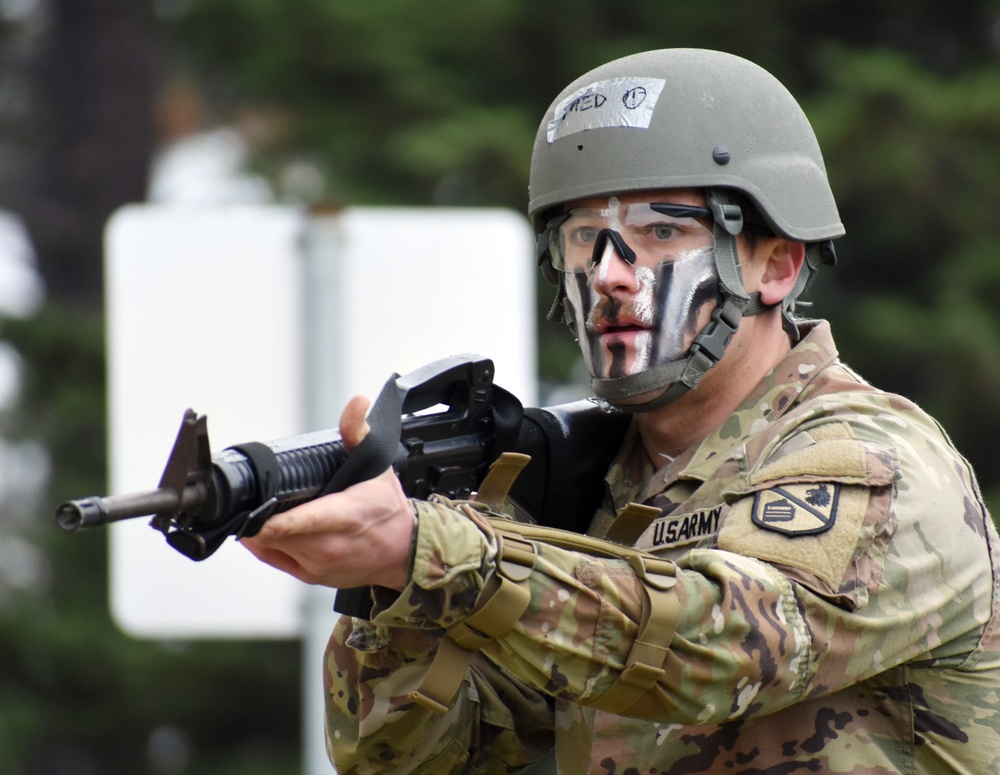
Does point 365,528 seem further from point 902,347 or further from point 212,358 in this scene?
point 902,347

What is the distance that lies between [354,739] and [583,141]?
1.29 metres

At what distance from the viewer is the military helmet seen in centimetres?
347

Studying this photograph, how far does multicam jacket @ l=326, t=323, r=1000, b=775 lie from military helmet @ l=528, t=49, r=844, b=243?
312 mm

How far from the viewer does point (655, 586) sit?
263cm

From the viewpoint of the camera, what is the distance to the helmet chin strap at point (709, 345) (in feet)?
11.2

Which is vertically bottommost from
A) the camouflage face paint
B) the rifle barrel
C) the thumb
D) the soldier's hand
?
the soldier's hand

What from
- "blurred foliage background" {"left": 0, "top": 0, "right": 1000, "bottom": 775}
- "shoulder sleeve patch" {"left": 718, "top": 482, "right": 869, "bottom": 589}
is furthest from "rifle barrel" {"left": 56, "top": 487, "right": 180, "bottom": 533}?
"blurred foliage background" {"left": 0, "top": 0, "right": 1000, "bottom": 775}

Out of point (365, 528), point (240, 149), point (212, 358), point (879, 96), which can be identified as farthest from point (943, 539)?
point (240, 149)

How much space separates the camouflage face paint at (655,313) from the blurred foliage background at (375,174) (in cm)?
583

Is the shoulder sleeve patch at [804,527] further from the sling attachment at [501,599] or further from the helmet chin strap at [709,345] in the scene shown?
the helmet chin strap at [709,345]

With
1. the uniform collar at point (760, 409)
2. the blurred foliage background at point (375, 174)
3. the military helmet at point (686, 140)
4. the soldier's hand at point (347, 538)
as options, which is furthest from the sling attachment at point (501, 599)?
the blurred foliage background at point (375, 174)

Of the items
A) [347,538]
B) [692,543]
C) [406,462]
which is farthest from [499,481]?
[347,538]

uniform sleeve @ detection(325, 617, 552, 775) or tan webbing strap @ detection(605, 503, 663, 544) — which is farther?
uniform sleeve @ detection(325, 617, 552, 775)

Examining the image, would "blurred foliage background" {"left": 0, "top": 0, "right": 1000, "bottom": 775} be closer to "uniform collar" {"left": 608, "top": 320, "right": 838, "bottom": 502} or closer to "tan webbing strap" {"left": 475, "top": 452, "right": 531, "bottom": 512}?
"uniform collar" {"left": 608, "top": 320, "right": 838, "bottom": 502}
